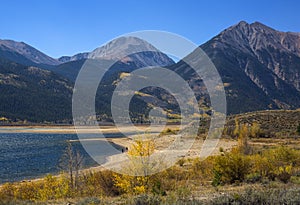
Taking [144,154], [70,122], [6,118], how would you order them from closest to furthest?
[144,154] < [6,118] < [70,122]

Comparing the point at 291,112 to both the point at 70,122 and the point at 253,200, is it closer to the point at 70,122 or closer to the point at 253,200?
the point at 253,200

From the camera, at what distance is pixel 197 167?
93.5 feet

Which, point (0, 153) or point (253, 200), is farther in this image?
point (0, 153)

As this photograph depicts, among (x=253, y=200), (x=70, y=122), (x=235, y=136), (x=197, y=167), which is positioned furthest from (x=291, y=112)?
(x=70, y=122)

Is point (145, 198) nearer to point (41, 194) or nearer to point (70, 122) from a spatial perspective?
point (41, 194)

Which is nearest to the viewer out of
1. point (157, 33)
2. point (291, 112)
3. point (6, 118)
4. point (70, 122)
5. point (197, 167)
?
point (157, 33)

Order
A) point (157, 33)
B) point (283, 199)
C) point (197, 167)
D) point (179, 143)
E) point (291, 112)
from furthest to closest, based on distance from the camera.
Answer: point (291, 112) → point (179, 143) → point (197, 167) → point (157, 33) → point (283, 199)

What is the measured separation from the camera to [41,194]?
61.5ft

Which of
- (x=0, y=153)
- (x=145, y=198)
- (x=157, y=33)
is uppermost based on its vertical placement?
(x=157, y=33)

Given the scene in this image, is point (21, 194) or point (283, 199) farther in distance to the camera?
point (21, 194)

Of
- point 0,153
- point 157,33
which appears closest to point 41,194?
point 157,33

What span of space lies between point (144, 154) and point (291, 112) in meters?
80.1

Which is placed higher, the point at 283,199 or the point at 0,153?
the point at 283,199

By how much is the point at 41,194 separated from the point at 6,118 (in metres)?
169
